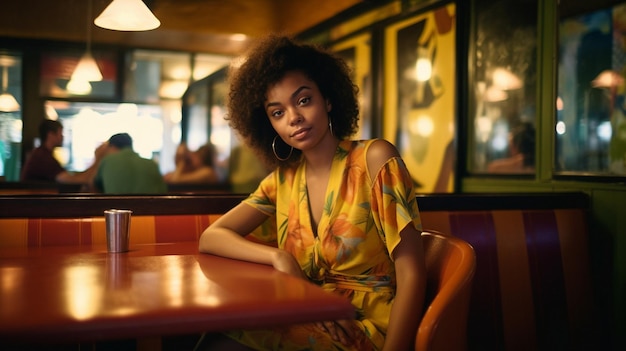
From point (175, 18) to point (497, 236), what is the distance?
5.04 m

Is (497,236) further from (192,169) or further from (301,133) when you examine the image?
(192,169)

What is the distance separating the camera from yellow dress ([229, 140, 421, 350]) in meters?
1.55

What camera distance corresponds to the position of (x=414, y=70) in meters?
4.74

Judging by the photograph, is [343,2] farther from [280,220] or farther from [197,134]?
[280,220]

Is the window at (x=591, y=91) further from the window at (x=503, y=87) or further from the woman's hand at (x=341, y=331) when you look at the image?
the woman's hand at (x=341, y=331)

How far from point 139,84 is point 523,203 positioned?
546cm

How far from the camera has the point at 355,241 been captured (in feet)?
5.39

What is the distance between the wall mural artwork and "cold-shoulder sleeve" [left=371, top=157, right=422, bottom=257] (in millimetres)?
2619

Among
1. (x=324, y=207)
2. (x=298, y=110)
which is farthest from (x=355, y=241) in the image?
(x=298, y=110)

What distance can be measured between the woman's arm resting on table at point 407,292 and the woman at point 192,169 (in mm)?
5350

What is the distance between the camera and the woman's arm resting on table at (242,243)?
5.04 ft

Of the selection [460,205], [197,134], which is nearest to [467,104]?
[460,205]

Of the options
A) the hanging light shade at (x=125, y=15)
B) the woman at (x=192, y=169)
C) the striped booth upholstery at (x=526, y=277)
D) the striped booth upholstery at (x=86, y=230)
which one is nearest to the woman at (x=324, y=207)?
the striped booth upholstery at (x=86, y=230)

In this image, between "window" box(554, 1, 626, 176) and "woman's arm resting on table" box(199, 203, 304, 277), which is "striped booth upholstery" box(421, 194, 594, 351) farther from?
"woman's arm resting on table" box(199, 203, 304, 277)
